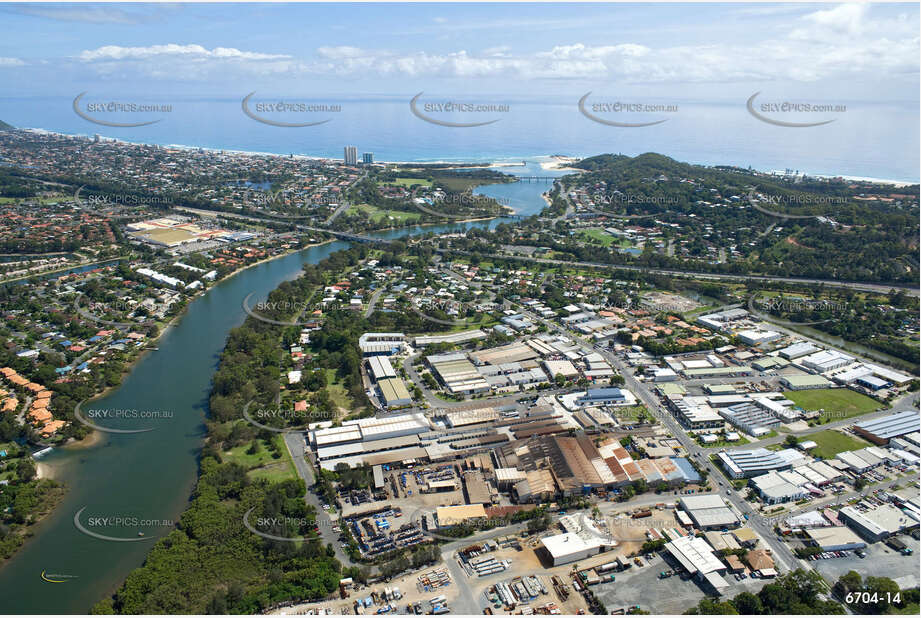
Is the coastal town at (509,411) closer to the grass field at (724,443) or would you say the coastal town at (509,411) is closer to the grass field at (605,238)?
the grass field at (724,443)

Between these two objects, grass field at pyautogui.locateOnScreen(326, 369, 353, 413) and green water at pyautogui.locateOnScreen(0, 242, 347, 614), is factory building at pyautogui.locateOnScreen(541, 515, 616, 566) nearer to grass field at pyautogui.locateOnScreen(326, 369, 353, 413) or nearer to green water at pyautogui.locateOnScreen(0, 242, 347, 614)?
grass field at pyautogui.locateOnScreen(326, 369, 353, 413)

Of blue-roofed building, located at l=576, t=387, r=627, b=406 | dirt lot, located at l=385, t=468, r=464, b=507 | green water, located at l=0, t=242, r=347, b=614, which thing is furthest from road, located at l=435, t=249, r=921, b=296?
dirt lot, located at l=385, t=468, r=464, b=507

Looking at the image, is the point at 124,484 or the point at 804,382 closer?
the point at 124,484

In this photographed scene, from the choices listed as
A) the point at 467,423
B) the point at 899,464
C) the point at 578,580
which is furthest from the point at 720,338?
the point at 578,580

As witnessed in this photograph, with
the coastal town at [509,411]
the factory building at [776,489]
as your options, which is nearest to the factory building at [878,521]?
the coastal town at [509,411]

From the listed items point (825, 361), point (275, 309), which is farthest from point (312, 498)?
point (825, 361)

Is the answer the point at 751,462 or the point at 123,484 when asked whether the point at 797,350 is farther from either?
the point at 123,484
